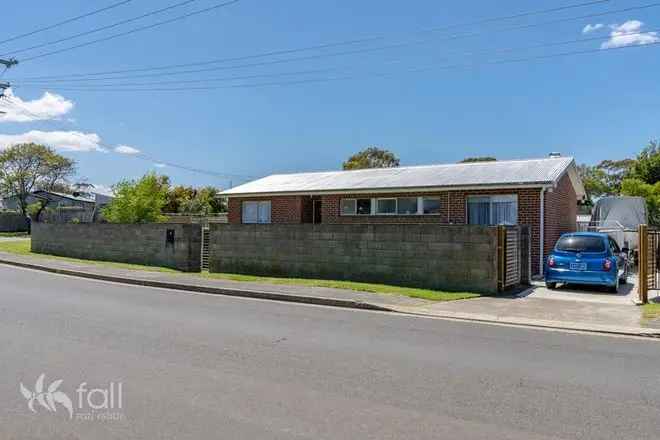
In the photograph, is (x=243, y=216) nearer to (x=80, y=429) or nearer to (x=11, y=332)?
(x=11, y=332)

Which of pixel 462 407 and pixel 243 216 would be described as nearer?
pixel 462 407

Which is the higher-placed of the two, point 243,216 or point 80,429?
point 243,216

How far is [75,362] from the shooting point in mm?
6184

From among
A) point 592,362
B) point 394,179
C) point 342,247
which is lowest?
point 592,362

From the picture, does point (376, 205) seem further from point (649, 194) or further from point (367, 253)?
point (649, 194)

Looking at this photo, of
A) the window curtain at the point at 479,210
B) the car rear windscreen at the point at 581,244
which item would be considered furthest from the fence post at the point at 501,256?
the window curtain at the point at 479,210

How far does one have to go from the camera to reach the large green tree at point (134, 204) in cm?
2791

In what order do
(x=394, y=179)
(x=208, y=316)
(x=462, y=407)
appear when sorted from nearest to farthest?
(x=462, y=407) < (x=208, y=316) < (x=394, y=179)

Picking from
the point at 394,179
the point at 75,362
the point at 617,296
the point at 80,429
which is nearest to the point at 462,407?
the point at 80,429

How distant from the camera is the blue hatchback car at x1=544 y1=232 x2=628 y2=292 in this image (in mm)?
13488

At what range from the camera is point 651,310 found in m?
10.6

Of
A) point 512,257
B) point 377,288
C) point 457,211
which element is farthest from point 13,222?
point 512,257

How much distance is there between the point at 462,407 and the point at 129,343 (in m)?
4.55

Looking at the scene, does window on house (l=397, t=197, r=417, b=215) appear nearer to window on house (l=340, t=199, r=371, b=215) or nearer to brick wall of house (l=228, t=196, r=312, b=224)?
window on house (l=340, t=199, r=371, b=215)
